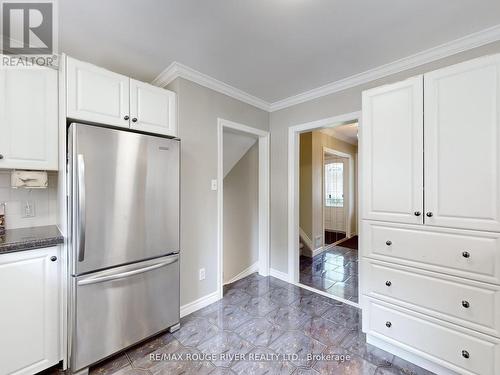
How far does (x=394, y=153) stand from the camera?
1650 mm

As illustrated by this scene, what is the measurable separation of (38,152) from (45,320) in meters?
1.14

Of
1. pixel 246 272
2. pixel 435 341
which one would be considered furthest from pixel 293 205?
pixel 435 341

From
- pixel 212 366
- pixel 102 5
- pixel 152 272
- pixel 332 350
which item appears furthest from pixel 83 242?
pixel 332 350

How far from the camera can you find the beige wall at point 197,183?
7.25 feet

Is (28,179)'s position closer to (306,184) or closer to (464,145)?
(464,145)

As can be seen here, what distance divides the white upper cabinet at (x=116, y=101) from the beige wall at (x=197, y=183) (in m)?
0.20

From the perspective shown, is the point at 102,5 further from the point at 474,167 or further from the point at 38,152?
the point at 474,167

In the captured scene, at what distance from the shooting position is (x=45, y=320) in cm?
143

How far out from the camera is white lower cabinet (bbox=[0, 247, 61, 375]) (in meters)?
1.30

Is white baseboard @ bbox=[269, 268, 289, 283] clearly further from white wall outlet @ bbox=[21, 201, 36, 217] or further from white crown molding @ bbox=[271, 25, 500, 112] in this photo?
white wall outlet @ bbox=[21, 201, 36, 217]

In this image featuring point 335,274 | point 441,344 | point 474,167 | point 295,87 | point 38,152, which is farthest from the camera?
point 335,274

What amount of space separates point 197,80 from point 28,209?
1.86m

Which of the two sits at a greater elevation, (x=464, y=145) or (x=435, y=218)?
(x=464, y=145)

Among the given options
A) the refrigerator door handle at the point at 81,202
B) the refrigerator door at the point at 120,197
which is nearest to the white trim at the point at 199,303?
the refrigerator door at the point at 120,197
